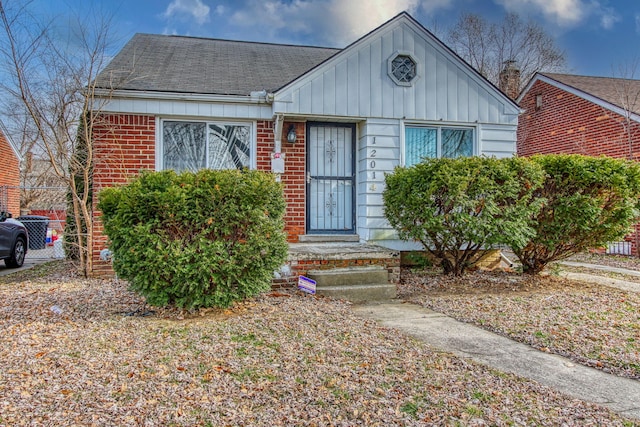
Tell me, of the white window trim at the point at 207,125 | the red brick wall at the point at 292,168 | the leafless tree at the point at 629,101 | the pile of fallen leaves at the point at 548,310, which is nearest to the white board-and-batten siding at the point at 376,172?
the pile of fallen leaves at the point at 548,310

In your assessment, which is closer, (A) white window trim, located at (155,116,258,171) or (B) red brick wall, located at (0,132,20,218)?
(A) white window trim, located at (155,116,258,171)

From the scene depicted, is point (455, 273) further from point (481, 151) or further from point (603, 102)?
point (603, 102)

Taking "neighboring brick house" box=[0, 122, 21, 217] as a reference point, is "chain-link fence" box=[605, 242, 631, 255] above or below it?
below

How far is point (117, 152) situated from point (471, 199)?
5.44 meters

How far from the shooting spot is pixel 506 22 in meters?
23.2

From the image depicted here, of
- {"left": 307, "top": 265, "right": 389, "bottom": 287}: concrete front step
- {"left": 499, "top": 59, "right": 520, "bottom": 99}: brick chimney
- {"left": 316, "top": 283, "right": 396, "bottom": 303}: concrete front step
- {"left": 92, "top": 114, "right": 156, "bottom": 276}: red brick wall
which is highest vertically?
{"left": 499, "top": 59, "right": 520, "bottom": 99}: brick chimney

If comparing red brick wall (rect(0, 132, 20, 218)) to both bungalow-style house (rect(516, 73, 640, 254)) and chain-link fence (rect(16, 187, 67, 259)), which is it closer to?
chain-link fence (rect(16, 187, 67, 259))

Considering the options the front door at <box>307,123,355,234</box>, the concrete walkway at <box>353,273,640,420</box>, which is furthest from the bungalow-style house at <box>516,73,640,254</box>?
the concrete walkway at <box>353,273,640,420</box>

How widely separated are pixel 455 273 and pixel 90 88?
244 inches

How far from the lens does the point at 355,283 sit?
596 centimetres

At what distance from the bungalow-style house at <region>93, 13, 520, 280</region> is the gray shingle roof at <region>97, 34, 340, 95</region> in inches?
2.1

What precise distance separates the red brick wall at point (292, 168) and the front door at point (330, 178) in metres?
0.18

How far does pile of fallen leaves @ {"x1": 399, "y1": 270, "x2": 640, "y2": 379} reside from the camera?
370cm

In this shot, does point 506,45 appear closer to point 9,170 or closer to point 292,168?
point 292,168
